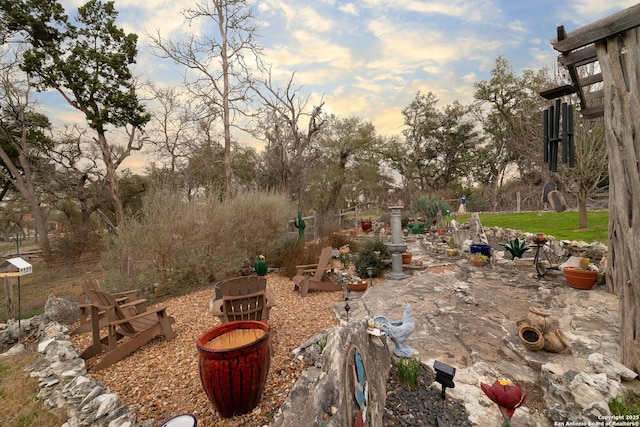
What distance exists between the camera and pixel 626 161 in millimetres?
2262

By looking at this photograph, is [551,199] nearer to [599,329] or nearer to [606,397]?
[599,329]

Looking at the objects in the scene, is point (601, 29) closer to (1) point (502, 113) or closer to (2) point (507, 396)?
(2) point (507, 396)

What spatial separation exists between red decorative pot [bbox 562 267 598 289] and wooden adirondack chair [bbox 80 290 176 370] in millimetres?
6531

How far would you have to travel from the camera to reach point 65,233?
1065 centimetres

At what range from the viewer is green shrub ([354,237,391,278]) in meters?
6.44

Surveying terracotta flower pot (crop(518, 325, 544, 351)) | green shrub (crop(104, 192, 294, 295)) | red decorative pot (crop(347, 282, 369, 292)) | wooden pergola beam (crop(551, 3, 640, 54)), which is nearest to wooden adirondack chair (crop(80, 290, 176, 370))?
green shrub (crop(104, 192, 294, 295))

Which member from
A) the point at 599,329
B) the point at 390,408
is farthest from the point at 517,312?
the point at 390,408

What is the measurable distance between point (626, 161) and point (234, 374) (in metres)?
3.67

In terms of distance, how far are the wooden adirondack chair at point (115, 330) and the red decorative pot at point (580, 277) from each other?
653 cm

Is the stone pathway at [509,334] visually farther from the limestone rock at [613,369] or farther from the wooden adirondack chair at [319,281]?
the wooden adirondack chair at [319,281]

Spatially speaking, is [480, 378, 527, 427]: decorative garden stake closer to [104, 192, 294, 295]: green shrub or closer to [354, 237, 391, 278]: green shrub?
[354, 237, 391, 278]: green shrub

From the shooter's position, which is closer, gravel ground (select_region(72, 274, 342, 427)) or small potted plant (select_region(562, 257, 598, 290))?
gravel ground (select_region(72, 274, 342, 427))

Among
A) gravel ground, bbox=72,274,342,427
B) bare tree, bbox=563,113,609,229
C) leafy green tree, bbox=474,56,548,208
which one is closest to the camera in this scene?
gravel ground, bbox=72,274,342,427

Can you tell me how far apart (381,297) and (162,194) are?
536 cm
